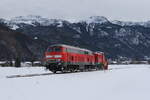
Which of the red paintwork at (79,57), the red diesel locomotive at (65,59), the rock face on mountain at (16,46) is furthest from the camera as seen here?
the rock face on mountain at (16,46)

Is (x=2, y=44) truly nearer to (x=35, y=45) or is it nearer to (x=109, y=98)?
(x=35, y=45)

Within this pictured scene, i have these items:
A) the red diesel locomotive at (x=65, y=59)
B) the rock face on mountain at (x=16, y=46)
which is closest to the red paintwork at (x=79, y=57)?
the red diesel locomotive at (x=65, y=59)

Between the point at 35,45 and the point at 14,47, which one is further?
the point at 35,45

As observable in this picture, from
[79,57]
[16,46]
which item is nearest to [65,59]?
[79,57]

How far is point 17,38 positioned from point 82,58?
439 feet

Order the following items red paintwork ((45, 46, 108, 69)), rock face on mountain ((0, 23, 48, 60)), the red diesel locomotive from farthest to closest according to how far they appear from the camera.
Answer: rock face on mountain ((0, 23, 48, 60)) → red paintwork ((45, 46, 108, 69)) → the red diesel locomotive

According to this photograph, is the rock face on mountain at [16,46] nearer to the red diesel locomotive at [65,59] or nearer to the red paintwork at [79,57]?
the red paintwork at [79,57]

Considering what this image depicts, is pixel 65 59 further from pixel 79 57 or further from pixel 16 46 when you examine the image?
pixel 16 46

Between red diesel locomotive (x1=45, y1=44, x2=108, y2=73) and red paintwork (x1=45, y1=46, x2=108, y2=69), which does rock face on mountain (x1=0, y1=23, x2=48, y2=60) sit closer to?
red paintwork (x1=45, y1=46, x2=108, y2=69)

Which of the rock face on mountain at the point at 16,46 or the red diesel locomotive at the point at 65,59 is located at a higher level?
the rock face on mountain at the point at 16,46

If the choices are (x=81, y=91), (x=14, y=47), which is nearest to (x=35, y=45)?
(x=14, y=47)

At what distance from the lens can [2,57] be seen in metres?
132

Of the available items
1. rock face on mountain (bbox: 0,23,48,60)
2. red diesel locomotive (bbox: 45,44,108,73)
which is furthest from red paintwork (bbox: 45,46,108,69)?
rock face on mountain (bbox: 0,23,48,60)

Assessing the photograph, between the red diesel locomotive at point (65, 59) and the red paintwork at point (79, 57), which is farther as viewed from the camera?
the red paintwork at point (79, 57)
